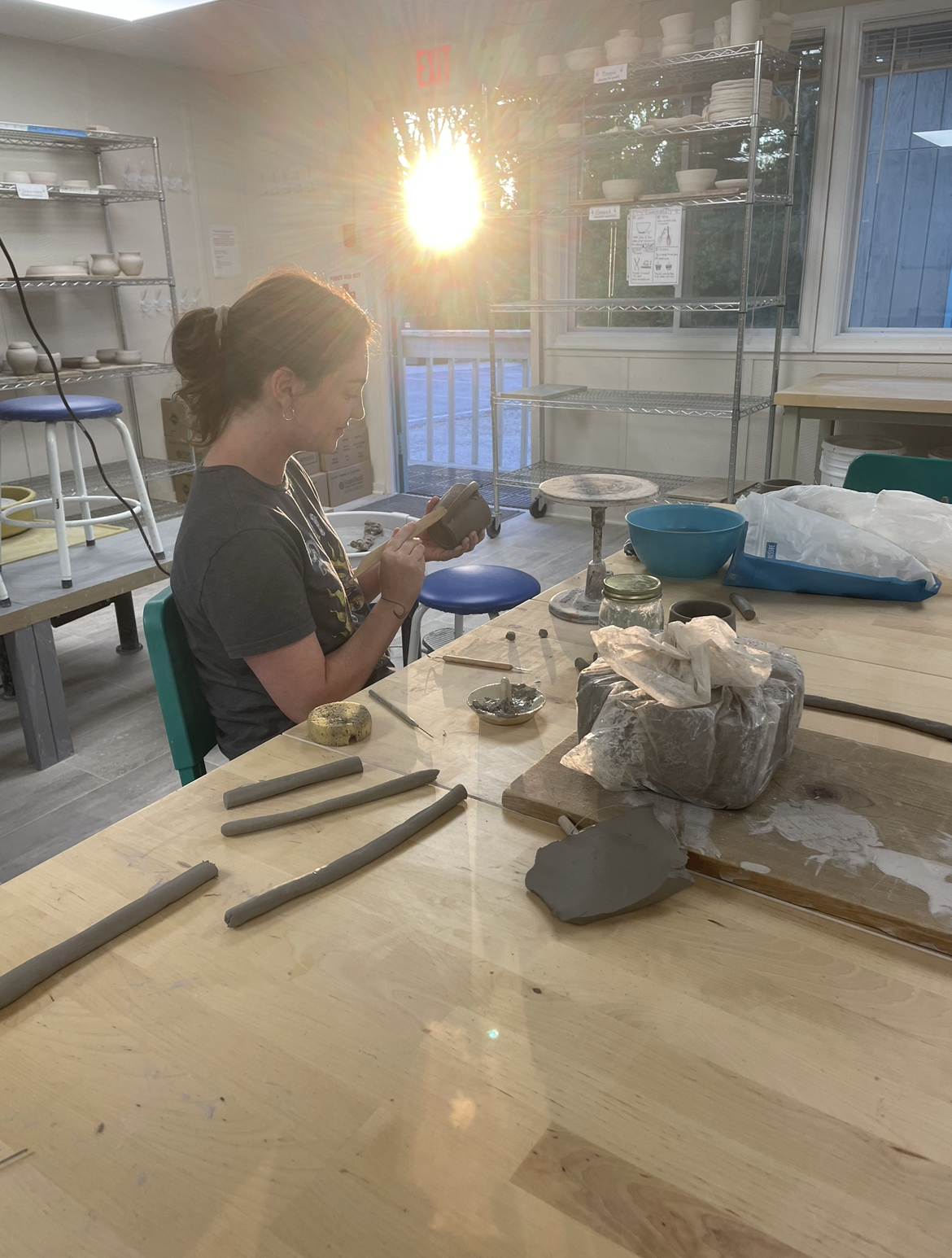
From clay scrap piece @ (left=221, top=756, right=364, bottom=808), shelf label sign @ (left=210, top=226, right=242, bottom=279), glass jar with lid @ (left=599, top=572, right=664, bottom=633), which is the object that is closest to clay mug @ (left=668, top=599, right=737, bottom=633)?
glass jar with lid @ (left=599, top=572, right=664, bottom=633)

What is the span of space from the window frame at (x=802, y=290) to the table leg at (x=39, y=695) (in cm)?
303

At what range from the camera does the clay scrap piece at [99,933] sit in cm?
69

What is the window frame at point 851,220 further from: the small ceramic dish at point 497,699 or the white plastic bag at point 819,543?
the small ceramic dish at point 497,699

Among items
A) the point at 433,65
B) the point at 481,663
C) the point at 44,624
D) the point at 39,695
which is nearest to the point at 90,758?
the point at 39,695

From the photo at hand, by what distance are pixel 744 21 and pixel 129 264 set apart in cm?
283

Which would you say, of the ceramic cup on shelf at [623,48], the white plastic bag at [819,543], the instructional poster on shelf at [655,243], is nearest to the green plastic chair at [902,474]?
the white plastic bag at [819,543]

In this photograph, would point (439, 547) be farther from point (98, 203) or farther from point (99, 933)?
point (98, 203)

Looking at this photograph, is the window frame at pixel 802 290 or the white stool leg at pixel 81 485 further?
the window frame at pixel 802 290

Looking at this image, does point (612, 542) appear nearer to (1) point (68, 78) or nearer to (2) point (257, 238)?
(2) point (257, 238)

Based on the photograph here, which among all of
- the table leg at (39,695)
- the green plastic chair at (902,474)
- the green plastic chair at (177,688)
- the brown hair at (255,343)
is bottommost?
the table leg at (39,695)

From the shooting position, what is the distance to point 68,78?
4.57m

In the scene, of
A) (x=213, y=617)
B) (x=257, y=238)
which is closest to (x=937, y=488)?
(x=213, y=617)

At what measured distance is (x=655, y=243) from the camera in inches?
155

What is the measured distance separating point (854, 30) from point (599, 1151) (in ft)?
13.8
